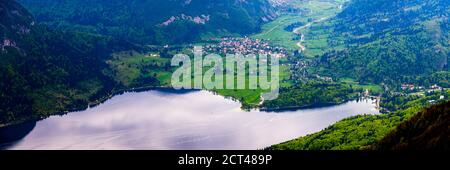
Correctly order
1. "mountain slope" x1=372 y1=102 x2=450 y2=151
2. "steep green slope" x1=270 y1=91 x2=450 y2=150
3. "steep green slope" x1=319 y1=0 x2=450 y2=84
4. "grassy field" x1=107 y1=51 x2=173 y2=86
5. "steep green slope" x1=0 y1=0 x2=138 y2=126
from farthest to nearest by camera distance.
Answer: "grassy field" x1=107 y1=51 x2=173 y2=86
"steep green slope" x1=319 y1=0 x2=450 y2=84
"steep green slope" x1=0 y1=0 x2=138 y2=126
"steep green slope" x1=270 y1=91 x2=450 y2=150
"mountain slope" x1=372 y1=102 x2=450 y2=151

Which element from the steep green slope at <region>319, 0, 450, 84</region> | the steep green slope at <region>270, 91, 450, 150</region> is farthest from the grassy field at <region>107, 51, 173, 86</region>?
the steep green slope at <region>270, 91, 450, 150</region>

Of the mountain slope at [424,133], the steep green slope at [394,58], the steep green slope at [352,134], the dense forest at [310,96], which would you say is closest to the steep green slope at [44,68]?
the dense forest at [310,96]

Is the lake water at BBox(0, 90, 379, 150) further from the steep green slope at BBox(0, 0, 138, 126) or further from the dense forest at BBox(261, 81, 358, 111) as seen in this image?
the steep green slope at BBox(0, 0, 138, 126)

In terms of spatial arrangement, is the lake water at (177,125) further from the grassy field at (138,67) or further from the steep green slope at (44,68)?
the grassy field at (138,67)

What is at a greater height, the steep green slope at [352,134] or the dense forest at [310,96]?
the dense forest at [310,96]

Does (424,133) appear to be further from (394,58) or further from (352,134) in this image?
(394,58)
